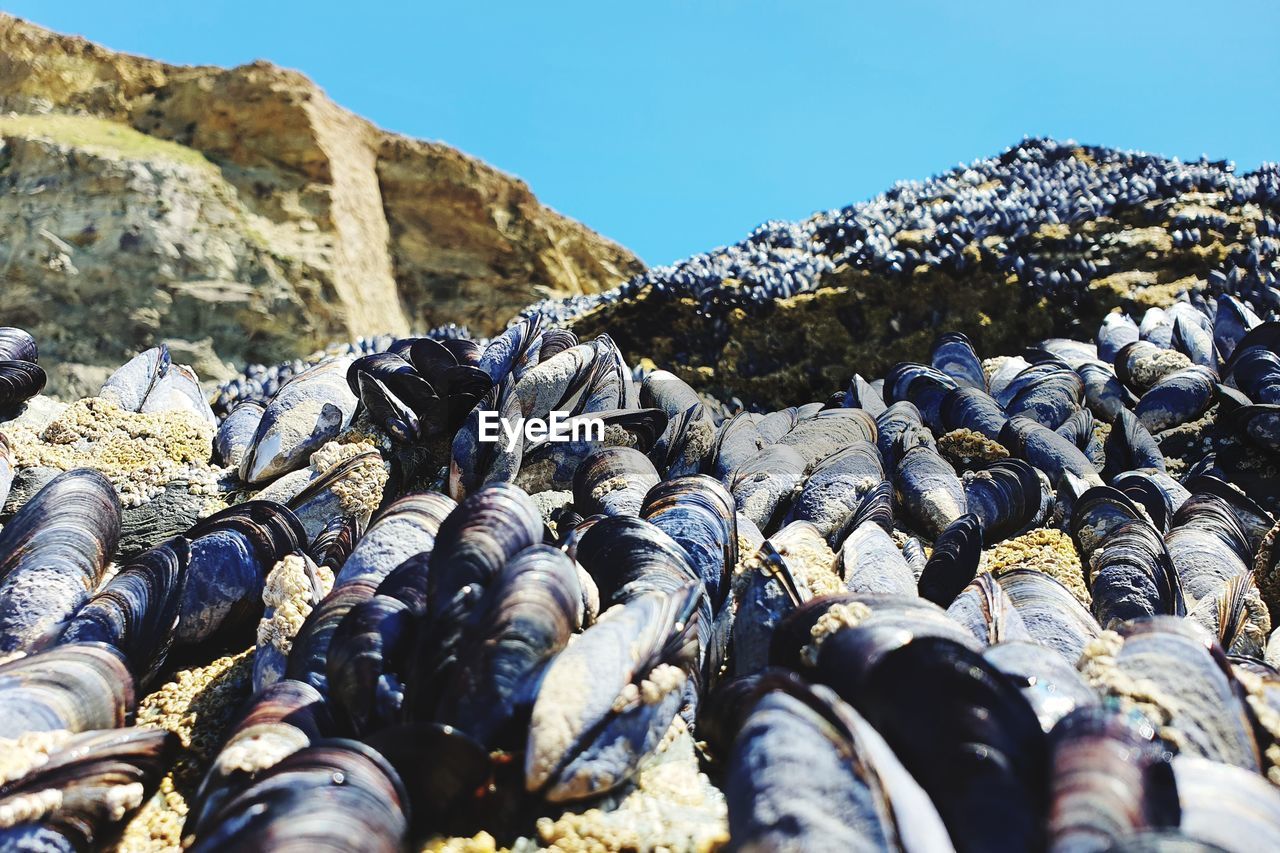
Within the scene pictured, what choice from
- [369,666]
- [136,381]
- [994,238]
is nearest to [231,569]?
[369,666]

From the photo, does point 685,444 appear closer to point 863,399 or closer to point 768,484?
point 768,484

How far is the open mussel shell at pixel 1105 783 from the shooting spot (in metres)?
1.19

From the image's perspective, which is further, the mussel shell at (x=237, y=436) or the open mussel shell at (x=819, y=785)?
the mussel shell at (x=237, y=436)

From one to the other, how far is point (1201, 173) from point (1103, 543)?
795cm

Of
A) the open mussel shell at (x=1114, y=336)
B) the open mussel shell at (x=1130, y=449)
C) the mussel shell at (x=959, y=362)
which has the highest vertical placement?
the open mussel shell at (x=1114, y=336)

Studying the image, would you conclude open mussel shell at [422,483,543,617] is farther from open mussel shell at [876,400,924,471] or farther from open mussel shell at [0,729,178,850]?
open mussel shell at [876,400,924,471]

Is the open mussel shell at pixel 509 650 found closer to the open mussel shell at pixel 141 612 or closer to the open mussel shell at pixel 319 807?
the open mussel shell at pixel 319 807

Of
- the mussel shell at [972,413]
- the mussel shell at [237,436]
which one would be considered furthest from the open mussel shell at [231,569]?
the mussel shell at [972,413]

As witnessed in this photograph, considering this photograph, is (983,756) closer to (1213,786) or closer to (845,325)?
(1213,786)

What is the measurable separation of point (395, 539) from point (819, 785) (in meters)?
1.32

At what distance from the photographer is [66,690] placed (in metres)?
1.75

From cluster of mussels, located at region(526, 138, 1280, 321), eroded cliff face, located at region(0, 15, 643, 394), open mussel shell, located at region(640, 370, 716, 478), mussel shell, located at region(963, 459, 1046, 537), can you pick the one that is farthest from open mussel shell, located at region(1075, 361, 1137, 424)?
eroded cliff face, located at region(0, 15, 643, 394)

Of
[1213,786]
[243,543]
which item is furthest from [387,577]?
[1213,786]

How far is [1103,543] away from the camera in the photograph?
264cm
